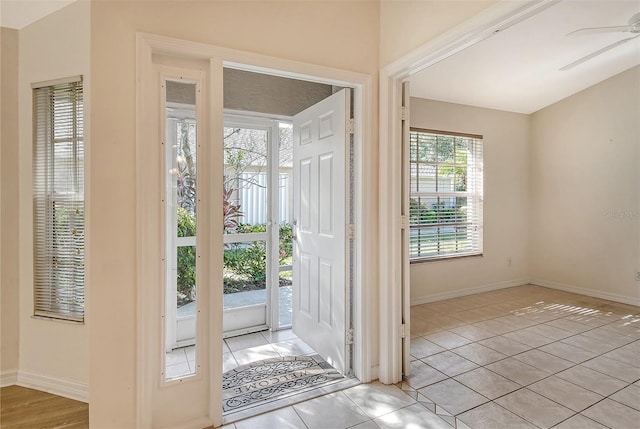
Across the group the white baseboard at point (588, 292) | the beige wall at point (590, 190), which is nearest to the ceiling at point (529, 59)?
the beige wall at point (590, 190)

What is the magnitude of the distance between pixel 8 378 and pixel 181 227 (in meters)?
1.82

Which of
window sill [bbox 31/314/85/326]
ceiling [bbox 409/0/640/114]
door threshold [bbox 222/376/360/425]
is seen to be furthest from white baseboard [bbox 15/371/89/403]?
ceiling [bbox 409/0/640/114]

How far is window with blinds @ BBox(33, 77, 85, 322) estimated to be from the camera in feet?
7.80

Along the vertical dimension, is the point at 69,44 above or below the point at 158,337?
above

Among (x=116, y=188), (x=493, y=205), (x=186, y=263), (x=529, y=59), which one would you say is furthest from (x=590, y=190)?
(x=116, y=188)

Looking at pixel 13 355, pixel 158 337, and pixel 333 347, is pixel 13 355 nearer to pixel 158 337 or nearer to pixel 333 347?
pixel 158 337

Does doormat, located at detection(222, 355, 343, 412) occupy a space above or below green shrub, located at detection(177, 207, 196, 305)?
below

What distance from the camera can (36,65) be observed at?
2371 millimetres

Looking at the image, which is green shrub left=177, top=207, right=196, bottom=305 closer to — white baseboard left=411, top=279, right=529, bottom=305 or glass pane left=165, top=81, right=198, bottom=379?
glass pane left=165, top=81, right=198, bottom=379

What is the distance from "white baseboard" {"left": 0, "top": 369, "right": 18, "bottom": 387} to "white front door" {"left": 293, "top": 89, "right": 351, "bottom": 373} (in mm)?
2124

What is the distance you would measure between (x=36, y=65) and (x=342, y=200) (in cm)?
235

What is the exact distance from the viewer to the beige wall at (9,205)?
94.3 inches

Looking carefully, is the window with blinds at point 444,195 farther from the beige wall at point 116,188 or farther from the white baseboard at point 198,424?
the beige wall at point 116,188

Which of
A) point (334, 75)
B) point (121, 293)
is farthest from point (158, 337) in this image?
point (334, 75)
